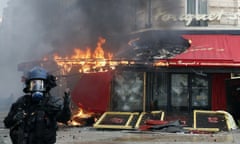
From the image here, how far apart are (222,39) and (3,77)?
24.0 metres

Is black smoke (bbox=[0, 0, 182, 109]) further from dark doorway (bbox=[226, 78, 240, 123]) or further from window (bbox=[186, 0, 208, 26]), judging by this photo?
dark doorway (bbox=[226, 78, 240, 123])

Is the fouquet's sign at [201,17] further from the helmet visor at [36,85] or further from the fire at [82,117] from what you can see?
the helmet visor at [36,85]

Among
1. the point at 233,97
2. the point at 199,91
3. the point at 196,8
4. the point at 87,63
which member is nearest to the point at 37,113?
the point at 87,63

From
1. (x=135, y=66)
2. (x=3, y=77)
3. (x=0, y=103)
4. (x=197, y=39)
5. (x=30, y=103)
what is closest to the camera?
(x=30, y=103)

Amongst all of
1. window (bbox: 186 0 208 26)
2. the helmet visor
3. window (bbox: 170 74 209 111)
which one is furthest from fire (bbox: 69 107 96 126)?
the helmet visor

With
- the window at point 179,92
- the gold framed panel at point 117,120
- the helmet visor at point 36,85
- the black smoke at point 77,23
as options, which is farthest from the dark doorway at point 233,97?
the helmet visor at point 36,85

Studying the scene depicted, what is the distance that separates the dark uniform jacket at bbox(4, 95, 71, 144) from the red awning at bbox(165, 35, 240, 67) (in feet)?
32.4

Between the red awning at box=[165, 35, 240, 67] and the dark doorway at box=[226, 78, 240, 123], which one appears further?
the dark doorway at box=[226, 78, 240, 123]

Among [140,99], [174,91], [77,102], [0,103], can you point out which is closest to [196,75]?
[174,91]

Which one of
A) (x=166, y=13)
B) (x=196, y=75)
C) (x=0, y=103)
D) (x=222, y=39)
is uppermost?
(x=166, y=13)

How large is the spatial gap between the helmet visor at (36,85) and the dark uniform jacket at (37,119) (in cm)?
11

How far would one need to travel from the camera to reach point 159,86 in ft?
48.0

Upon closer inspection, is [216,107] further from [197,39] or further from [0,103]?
[0,103]

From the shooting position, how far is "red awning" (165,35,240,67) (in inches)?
517
